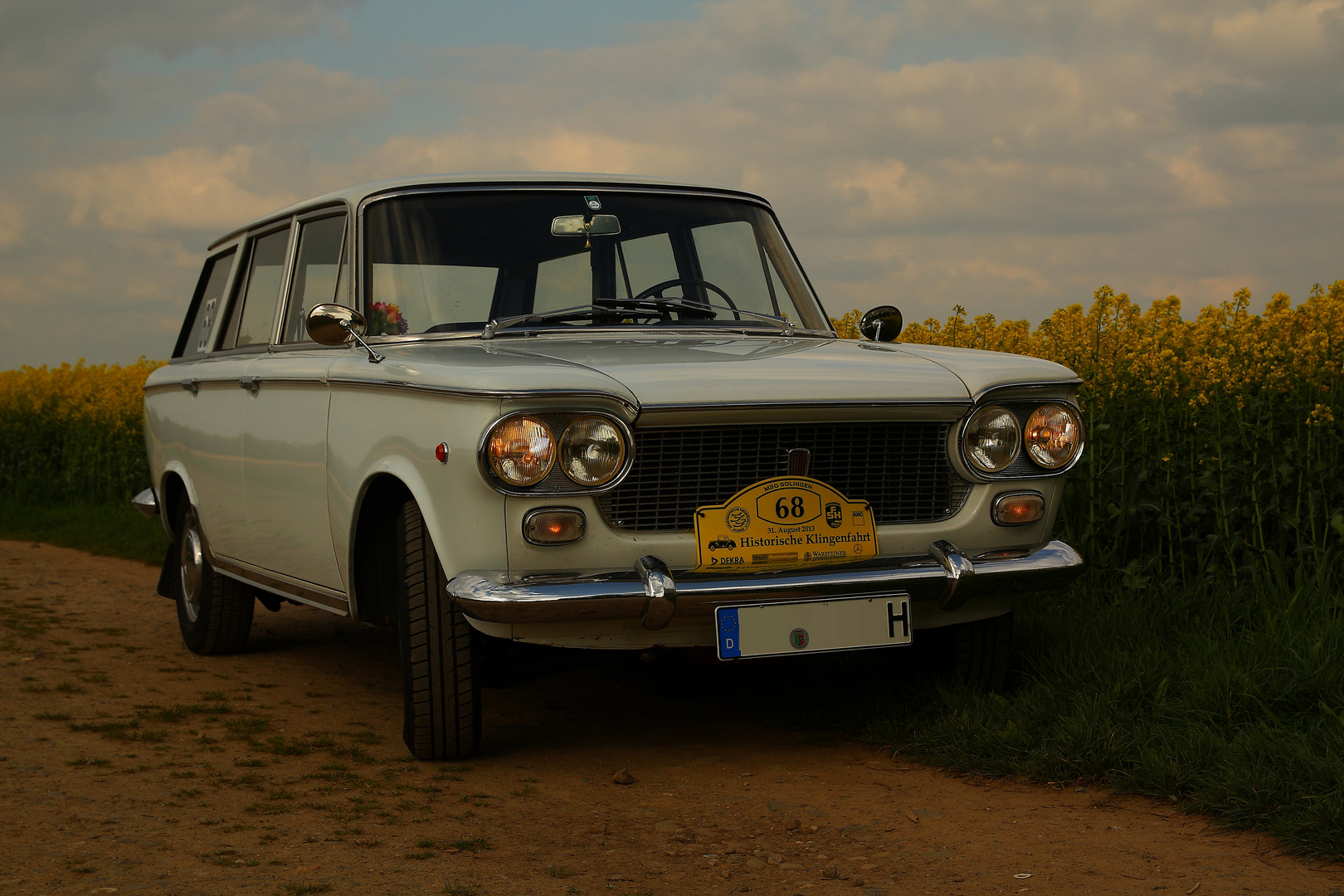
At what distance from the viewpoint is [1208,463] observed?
5.85 metres

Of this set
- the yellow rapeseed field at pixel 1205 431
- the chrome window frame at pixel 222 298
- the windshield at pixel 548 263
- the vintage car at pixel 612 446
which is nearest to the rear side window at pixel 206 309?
the chrome window frame at pixel 222 298

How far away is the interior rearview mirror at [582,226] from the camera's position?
4977mm

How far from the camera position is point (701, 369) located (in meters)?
3.95

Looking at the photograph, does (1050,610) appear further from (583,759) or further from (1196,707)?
(583,759)

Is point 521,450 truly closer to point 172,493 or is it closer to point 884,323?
point 884,323

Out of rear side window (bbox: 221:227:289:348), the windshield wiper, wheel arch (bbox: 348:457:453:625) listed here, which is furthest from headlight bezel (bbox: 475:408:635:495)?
rear side window (bbox: 221:227:289:348)

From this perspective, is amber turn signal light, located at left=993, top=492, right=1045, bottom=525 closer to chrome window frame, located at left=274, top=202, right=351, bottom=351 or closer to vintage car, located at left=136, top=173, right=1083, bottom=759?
vintage car, located at left=136, top=173, right=1083, bottom=759

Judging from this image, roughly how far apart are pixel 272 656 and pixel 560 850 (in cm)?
347

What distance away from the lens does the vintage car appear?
376 cm

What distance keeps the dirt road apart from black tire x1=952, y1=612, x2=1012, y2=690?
493 millimetres

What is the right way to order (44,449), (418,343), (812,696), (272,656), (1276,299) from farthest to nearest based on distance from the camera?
1. (44,449)
2. (272,656)
3. (1276,299)
4. (812,696)
5. (418,343)

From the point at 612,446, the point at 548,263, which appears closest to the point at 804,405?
the point at 612,446

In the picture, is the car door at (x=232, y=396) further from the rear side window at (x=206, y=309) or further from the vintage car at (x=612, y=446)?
the rear side window at (x=206, y=309)

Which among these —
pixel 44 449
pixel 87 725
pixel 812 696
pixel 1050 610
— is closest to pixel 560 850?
pixel 812 696
